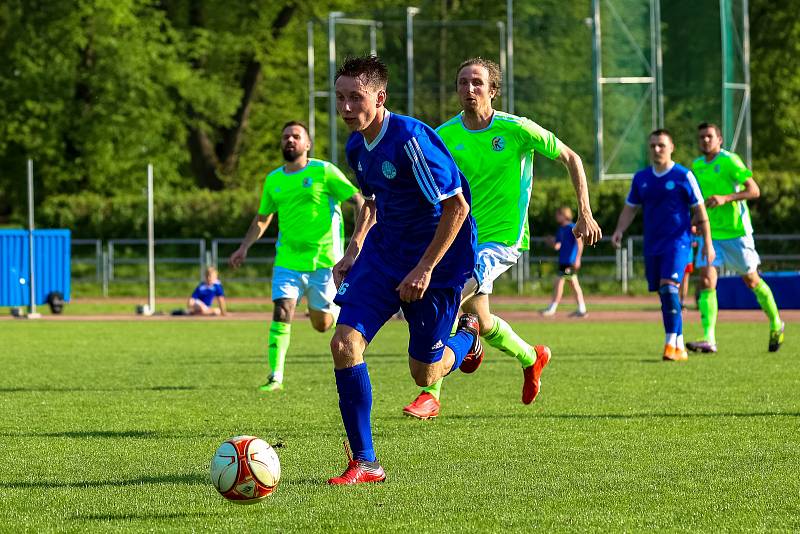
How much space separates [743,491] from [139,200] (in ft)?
104

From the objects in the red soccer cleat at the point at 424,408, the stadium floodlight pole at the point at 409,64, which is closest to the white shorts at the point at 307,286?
the red soccer cleat at the point at 424,408

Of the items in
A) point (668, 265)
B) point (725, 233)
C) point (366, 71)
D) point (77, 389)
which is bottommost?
point (77, 389)

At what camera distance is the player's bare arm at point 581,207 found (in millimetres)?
8090

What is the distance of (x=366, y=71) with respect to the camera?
253 inches

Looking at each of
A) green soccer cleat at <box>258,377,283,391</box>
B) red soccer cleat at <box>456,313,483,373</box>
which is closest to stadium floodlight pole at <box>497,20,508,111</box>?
green soccer cleat at <box>258,377,283,391</box>

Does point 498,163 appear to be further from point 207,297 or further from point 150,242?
point 207,297

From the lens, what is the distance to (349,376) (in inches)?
259

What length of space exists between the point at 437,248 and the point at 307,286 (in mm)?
5461

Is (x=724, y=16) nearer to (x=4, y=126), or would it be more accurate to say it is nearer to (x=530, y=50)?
(x=530, y=50)

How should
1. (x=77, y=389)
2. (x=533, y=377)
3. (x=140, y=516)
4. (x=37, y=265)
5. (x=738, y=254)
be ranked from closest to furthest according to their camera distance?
(x=140, y=516) < (x=533, y=377) < (x=77, y=389) < (x=738, y=254) < (x=37, y=265)

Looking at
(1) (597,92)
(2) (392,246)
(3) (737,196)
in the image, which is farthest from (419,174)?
(1) (597,92)

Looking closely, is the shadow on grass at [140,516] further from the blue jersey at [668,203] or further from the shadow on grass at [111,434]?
the blue jersey at [668,203]

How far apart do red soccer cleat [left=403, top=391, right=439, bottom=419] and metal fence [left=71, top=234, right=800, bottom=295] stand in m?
22.1

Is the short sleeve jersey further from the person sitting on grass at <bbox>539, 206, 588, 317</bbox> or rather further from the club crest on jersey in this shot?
the club crest on jersey
